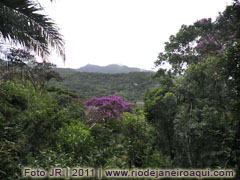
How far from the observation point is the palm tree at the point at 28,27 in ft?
9.93

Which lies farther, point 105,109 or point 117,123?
point 105,109

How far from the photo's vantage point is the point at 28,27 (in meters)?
3.32

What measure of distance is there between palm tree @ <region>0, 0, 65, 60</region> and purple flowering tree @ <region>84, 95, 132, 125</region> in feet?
5.67

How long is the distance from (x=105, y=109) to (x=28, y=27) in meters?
2.89

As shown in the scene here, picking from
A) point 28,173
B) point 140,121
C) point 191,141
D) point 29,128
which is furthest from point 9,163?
point 191,141

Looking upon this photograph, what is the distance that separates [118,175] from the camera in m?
2.22

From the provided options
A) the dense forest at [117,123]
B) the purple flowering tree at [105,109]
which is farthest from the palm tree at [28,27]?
the purple flowering tree at [105,109]

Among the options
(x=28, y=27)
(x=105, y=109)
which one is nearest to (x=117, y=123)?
(x=105, y=109)

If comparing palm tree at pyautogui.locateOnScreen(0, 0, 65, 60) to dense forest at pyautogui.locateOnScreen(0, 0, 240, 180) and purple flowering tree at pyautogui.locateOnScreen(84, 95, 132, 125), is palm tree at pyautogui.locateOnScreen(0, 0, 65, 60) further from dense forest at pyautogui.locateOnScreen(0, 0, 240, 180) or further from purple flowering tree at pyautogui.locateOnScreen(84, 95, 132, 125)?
purple flowering tree at pyautogui.locateOnScreen(84, 95, 132, 125)

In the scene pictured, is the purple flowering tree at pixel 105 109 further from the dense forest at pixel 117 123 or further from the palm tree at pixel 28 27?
the palm tree at pixel 28 27

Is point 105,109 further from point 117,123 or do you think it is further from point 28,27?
point 28,27

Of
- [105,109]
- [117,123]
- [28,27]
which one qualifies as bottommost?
[117,123]

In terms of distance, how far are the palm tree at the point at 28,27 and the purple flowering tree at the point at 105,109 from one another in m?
1.73

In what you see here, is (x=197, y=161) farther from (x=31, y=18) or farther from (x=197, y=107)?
A: (x=31, y=18)
